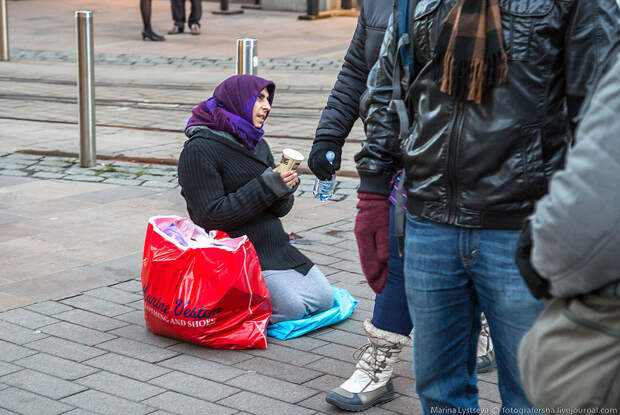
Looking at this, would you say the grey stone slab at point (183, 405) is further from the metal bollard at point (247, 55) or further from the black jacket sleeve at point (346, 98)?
the metal bollard at point (247, 55)

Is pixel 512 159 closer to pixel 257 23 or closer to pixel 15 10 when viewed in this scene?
pixel 257 23

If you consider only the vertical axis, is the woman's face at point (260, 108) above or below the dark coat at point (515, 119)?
below

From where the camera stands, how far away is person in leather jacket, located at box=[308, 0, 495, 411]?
273 cm

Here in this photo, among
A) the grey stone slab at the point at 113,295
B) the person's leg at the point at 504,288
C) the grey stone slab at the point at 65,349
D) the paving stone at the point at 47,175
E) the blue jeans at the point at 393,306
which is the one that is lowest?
the paving stone at the point at 47,175

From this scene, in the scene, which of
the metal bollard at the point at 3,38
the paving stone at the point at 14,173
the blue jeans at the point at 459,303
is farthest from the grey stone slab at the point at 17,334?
the metal bollard at the point at 3,38

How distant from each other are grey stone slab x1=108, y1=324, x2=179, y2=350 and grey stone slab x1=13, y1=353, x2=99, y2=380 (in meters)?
0.37

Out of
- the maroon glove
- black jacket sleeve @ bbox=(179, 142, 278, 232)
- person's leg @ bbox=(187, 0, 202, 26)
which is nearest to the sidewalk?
black jacket sleeve @ bbox=(179, 142, 278, 232)

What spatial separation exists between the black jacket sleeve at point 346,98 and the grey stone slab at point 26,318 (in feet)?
4.95

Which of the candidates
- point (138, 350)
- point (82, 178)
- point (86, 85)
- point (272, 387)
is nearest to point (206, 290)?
point (138, 350)

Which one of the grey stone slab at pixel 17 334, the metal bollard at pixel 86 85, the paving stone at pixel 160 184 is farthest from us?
the metal bollard at pixel 86 85

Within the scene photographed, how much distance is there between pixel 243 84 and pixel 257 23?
1705 cm

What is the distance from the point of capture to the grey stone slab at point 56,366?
12.1 ft

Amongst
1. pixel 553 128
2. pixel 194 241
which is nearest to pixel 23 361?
pixel 194 241

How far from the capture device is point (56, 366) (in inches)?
148
